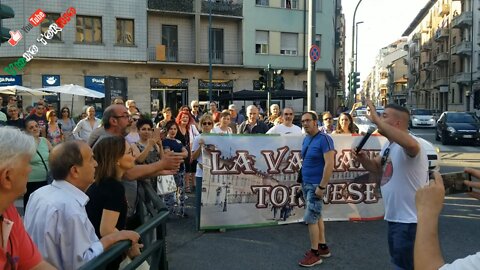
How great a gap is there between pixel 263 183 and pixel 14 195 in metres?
5.72

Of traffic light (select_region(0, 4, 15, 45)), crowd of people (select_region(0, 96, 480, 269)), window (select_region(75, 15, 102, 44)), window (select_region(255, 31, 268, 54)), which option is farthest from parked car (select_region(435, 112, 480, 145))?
window (select_region(75, 15, 102, 44))

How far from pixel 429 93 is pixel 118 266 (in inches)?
3270

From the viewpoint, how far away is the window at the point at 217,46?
112 ft

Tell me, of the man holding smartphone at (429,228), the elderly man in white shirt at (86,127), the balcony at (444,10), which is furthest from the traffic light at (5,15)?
the balcony at (444,10)

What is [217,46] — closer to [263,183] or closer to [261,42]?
[261,42]

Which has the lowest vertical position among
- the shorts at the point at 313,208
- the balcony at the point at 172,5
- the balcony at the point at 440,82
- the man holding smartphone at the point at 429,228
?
the shorts at the point at 313,208

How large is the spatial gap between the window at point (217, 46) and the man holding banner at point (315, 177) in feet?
93.8

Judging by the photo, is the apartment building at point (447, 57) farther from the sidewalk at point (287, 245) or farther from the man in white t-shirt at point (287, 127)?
the sidewalk at point (287, 245)

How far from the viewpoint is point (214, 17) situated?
34.0 meters

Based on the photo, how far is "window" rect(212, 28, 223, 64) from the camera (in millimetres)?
34031

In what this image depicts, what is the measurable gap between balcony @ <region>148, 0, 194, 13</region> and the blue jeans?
31.0m

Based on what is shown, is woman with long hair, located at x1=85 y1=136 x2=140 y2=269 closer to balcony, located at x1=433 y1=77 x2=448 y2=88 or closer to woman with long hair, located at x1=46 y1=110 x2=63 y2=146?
woman with long hair, located at x1=46 y1=110 x2=63 y2=146

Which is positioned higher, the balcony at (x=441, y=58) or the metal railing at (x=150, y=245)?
the balcony at (x=441, y=58)

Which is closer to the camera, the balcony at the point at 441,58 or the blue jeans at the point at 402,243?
the blue jeans at the point at 402,243
